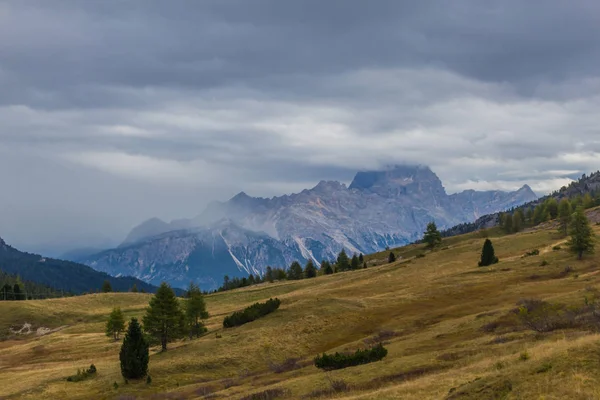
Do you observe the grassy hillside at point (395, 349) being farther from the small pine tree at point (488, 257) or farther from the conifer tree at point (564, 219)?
the conifer tree at point (564, 219)

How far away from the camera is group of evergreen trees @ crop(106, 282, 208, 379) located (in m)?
50.6

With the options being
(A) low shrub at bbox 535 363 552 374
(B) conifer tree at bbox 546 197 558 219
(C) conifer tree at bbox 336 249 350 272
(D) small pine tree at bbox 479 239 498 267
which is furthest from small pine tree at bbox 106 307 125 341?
(B) conifer tree at bbox 546 197 558 219

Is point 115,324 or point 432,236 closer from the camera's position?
point 115,324

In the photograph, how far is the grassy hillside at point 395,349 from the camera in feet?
69.4

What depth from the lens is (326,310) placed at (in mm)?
69625

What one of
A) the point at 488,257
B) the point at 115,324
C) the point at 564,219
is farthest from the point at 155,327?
the point at 564,219

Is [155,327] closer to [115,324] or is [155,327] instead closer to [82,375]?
[82,375]

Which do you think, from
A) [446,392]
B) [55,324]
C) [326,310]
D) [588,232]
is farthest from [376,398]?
[55,324]

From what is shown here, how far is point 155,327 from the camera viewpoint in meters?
66.3

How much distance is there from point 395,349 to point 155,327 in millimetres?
38322

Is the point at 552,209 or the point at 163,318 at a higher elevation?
the point at 163,318

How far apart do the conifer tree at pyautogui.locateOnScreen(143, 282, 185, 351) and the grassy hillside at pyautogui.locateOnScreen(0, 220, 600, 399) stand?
3.29m

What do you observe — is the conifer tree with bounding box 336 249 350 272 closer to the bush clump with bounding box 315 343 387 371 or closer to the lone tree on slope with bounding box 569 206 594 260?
the lone tree on slope with bounding box 569 206 594 260

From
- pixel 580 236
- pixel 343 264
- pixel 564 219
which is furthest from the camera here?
pixel 343 264
